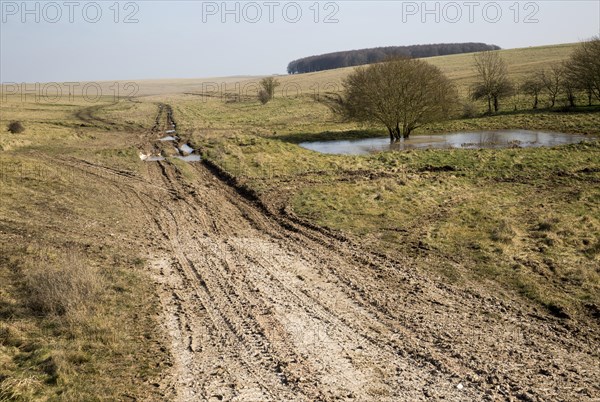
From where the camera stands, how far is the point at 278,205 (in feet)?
60.7

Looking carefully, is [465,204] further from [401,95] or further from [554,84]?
[554,84]

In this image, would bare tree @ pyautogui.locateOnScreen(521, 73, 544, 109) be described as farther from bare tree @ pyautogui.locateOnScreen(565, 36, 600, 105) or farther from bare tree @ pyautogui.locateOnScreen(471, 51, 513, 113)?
bare tree @ pyautogui.locateOnScreen(565, 36, 600, 105)

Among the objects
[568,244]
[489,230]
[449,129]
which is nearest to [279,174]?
[489,230]

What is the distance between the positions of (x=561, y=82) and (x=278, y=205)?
45022 millimetres

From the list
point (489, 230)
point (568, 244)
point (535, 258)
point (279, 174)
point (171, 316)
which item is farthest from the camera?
point (279, 174)

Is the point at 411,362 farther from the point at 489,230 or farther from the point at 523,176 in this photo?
the point at 523,176

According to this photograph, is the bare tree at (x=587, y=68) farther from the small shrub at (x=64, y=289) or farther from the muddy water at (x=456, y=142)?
the small shrub at (x=64, y=289)

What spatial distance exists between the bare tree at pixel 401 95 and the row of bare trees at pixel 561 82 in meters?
17.9

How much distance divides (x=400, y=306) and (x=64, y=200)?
14140 millimetres

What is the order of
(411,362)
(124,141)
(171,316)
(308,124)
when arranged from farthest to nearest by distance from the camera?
(308,124)
(124,141)
(171,316)
(411,362)

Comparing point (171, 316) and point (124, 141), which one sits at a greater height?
point (124, 141)

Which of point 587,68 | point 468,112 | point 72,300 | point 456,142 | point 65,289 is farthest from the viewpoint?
point 468,112

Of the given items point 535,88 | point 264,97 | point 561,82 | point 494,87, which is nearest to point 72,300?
point 561,82

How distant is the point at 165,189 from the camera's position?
21.1m
